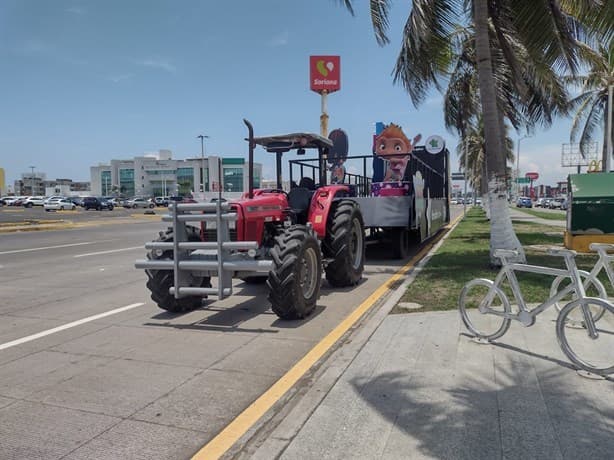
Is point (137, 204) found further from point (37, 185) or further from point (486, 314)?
point (37, 185)

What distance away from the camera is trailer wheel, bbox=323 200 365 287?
8109mm

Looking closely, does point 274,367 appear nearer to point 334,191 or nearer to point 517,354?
point 517,354

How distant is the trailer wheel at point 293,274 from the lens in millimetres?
5883

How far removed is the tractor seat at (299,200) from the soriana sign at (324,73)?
18.9 metres

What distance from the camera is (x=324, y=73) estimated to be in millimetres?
26594

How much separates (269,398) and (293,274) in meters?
2.10

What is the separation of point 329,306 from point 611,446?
14.5 ft

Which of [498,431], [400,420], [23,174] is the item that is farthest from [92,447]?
[23,174]

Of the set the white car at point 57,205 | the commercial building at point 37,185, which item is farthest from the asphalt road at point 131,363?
the commercial building at point 37,185

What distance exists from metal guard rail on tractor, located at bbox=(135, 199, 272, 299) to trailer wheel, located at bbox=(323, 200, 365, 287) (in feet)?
7.12

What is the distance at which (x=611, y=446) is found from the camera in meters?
3.07

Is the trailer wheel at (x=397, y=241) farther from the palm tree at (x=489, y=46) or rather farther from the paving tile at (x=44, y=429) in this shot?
the paving tile at (x=44, y=429)

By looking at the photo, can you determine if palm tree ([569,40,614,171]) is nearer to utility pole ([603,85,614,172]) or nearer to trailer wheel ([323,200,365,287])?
utility pole ([603,85,614,172])

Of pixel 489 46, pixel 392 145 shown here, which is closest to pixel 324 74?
pixel 392 145
